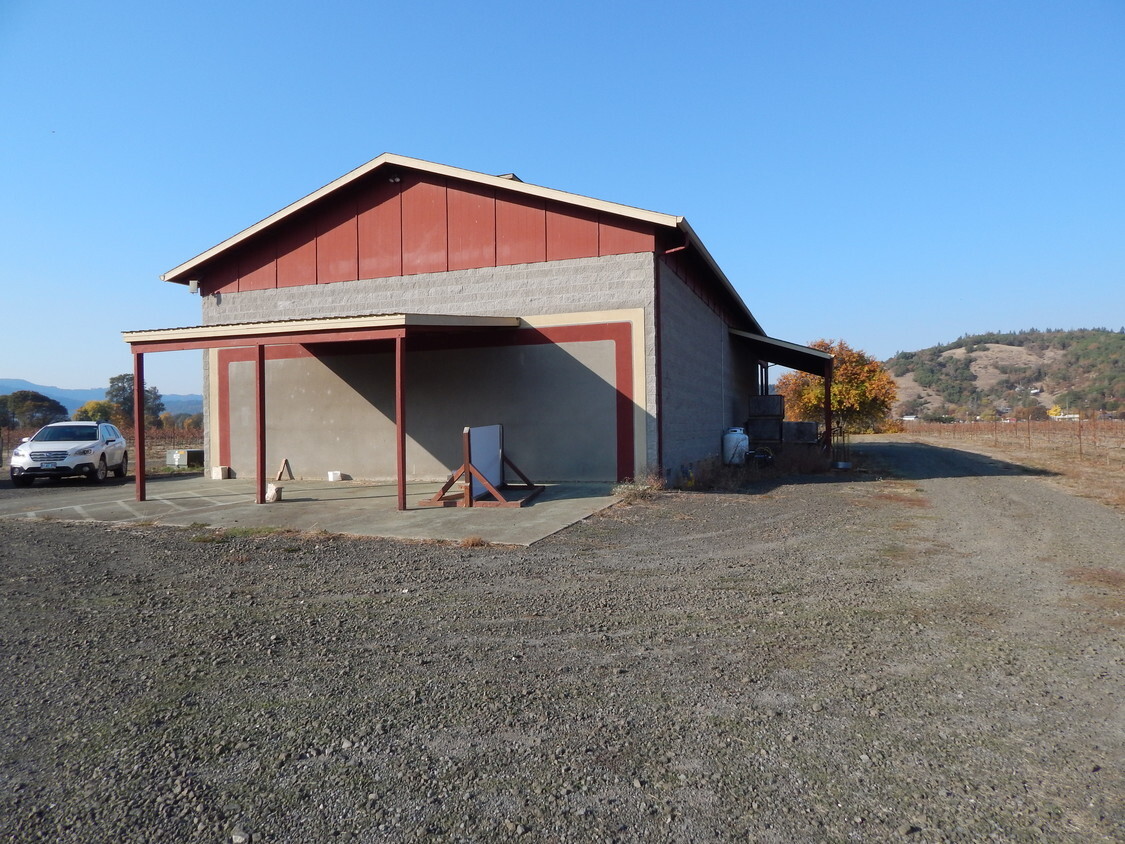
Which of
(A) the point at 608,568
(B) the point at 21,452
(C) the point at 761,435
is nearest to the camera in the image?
(A) the point at 608,568

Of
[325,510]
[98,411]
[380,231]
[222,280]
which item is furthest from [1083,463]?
[98,411]

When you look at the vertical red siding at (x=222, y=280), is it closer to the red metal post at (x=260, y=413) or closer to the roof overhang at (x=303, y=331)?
the roof overhang at (x=303, y=331)

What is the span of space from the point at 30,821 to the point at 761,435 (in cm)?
2424

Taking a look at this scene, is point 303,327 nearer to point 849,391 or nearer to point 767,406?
point 767,406

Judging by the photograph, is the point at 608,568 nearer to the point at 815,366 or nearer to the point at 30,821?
the point at 30,821

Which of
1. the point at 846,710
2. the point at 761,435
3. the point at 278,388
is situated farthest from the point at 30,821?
the point at 761,435

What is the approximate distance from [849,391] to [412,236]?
2993cm

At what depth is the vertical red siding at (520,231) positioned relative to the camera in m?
14.8

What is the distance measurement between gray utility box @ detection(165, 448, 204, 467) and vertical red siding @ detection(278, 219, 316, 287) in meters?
7.47

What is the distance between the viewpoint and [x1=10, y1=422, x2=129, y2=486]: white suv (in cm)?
1680

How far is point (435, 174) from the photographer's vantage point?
1562cm

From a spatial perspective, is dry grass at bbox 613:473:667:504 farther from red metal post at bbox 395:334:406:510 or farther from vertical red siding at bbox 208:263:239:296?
vertical red siding at bbox 208:263:239:296

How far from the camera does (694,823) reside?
2.70 metres

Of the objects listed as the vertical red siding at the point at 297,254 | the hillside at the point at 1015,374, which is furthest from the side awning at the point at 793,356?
the hillside at the point at 1015,374
